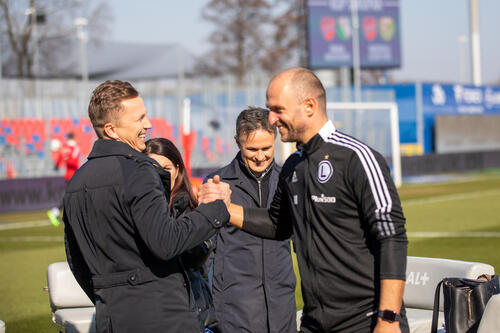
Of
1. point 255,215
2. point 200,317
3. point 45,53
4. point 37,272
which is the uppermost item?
point 45,53

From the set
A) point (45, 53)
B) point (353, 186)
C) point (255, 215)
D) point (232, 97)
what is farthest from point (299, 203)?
point (45, 53)

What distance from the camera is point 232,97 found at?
31.3m

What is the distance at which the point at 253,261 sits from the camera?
5102 millimetres

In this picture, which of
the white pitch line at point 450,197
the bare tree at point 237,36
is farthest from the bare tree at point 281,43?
the white pitch line at point 450,197

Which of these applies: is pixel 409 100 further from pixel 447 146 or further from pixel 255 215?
pixel 255 215

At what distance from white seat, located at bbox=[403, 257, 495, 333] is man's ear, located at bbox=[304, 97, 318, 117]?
245 cm

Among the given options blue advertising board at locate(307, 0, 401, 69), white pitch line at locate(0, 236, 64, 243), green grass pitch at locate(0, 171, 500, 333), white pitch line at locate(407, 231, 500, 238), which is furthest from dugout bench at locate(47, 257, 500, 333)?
blue advertising board at locate(307, 0, 401, 69)

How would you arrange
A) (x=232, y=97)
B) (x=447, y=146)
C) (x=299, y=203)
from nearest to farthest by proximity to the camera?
(x=299, y=203), (x=232, y=97), (x=447, y=146)

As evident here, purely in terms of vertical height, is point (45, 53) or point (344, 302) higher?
point (45, 53)

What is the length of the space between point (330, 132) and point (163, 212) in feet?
2.86

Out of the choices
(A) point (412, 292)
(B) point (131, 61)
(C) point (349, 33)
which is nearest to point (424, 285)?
(A) point (412, 292)

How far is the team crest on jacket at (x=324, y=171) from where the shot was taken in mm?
3389

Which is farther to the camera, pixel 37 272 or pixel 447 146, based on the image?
pixel 447 146

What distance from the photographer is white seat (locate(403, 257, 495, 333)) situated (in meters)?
5.58
